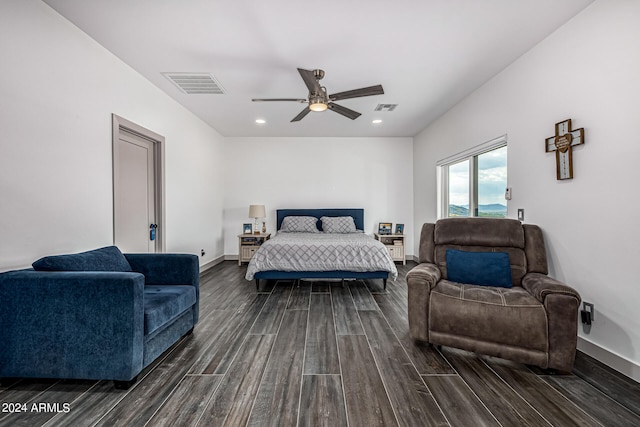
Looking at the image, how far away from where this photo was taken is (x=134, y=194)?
3230mm

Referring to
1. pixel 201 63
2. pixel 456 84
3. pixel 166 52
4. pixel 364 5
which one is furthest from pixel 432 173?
pixel 166 52

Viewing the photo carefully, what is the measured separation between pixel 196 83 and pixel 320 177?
3.04 meters

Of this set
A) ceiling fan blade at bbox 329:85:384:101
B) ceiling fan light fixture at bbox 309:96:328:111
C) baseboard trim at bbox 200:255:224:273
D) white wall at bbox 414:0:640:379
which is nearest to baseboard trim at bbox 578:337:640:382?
white wall at bbox 414:0:640:379

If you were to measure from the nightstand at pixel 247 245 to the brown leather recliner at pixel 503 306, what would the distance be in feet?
11.4

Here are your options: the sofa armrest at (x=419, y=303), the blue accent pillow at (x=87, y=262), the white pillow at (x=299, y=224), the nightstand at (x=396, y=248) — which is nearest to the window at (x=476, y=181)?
the nightstand at (x=396, y=248)

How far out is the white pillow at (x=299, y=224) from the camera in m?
5.26

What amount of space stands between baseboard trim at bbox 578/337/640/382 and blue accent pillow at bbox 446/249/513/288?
2.10ft

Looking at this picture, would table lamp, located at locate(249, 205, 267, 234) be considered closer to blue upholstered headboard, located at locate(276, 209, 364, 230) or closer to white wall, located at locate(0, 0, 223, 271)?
blue upholstered headboard, located at locate(276, 209, 364, 230)

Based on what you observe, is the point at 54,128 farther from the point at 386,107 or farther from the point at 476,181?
the point at 476,181

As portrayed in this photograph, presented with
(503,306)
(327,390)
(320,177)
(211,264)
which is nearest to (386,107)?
(320,177)

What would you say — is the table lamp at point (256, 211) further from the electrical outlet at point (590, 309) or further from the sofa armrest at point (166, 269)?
the electrical outlet at point (590, 309)

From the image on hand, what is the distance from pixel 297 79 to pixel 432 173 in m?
2.97

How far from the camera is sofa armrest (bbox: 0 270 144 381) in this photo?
64.7 inches

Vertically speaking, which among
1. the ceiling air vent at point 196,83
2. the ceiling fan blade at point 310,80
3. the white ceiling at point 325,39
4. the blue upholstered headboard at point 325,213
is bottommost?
→ the blue upholstered headboard at point 325,213
